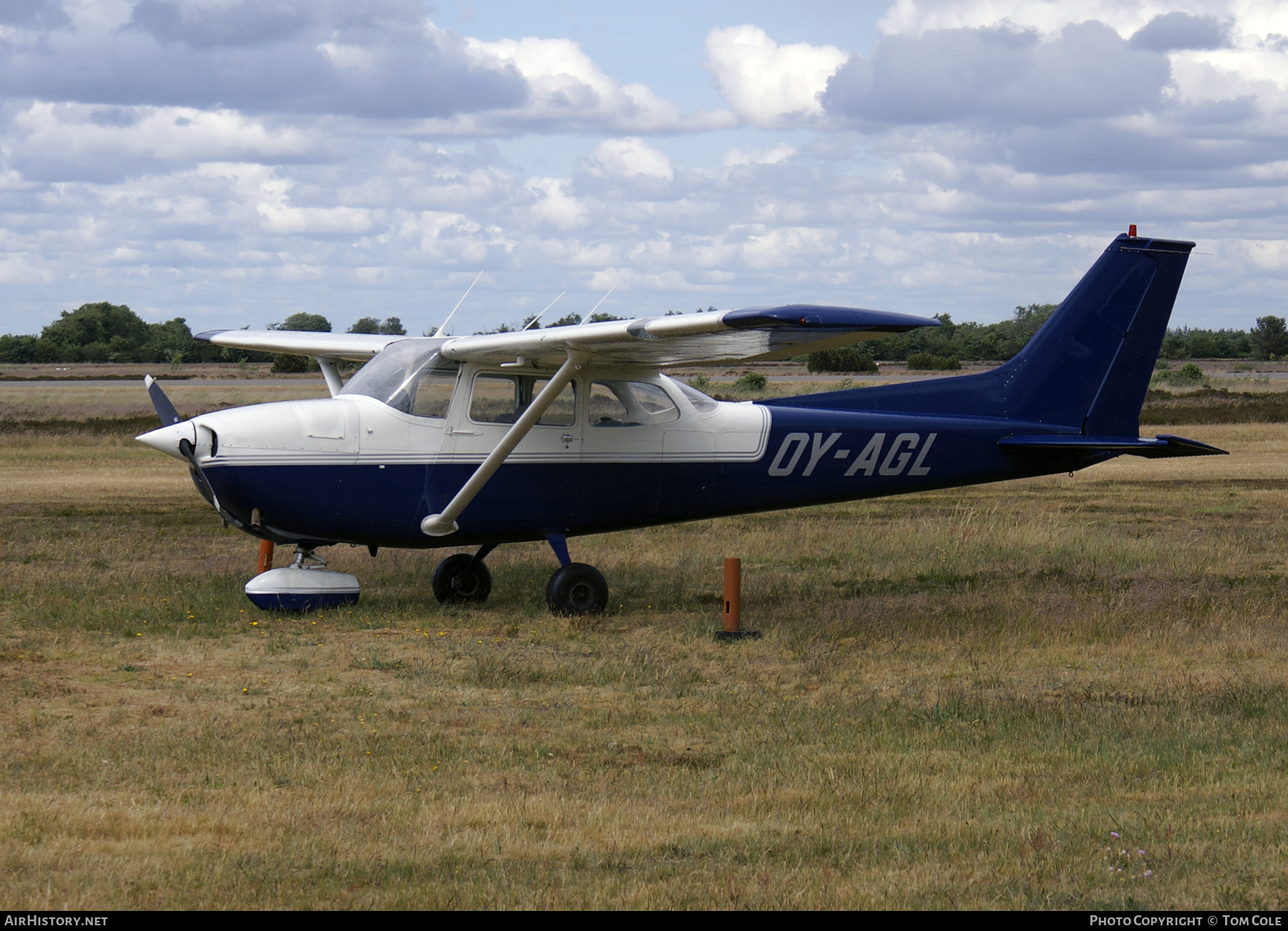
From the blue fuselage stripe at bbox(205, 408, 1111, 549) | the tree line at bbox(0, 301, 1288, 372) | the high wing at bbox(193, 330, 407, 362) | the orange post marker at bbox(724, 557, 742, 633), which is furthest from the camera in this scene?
the tree line at bbox(0, 301, 1288, 372)

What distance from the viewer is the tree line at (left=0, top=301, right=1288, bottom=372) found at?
92688 mm

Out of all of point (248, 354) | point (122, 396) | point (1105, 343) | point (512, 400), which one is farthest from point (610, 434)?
point (248, 354)

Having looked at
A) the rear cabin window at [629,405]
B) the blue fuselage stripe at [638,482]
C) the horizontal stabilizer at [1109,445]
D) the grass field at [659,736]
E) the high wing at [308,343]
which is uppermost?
the high wing at [308,343]

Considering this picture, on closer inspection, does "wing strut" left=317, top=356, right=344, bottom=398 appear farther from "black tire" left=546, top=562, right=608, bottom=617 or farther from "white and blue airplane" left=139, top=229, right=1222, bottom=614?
"black tire" left=546, top=562, right=608, bottom=617

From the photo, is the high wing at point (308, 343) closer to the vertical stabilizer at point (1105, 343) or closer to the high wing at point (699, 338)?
the high wing at point (699, 338)

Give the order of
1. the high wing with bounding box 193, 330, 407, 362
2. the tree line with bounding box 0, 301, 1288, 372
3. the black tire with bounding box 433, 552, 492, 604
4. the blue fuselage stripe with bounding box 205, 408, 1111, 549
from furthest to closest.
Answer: the tree line with bounding box 0, 301, 1288, 372 < the high wing with bounding box 193, 330, 407, 362 < the black tire with bounding box 433, 552, 492, 604 < the blue fuselage stripe with bounding box 205, 408, 1111, 549

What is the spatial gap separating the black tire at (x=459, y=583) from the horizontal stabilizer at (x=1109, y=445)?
5.38 metres

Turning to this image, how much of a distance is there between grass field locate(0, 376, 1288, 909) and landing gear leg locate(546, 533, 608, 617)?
25 cm

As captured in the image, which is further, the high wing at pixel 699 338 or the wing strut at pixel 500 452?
the wing strut at pixel 500 452

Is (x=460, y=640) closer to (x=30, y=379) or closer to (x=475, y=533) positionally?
(x=475, y=533)

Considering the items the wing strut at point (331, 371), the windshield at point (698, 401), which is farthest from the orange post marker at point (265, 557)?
the windshield at point (698, 401)

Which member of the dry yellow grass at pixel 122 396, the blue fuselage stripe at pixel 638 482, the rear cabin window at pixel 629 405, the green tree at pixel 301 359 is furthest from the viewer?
the green tree at pixel 301 359

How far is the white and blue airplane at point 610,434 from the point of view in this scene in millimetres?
10141

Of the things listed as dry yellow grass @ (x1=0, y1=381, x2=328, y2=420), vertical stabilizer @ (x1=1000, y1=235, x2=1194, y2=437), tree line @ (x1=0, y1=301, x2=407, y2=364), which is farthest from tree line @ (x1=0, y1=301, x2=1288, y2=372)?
vertical stabilizer @ (x1=1000, y1=235, x2=1194, y2=437)
